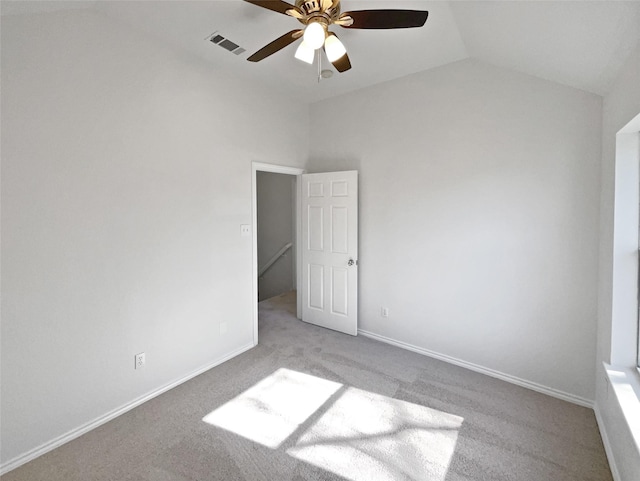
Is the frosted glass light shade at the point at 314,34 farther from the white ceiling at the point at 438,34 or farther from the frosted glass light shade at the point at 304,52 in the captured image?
the white ceiling at the point at 438,34

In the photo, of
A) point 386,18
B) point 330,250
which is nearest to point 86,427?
point 330,250

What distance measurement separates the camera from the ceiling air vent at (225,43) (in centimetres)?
245

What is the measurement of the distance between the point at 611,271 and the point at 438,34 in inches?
86.0

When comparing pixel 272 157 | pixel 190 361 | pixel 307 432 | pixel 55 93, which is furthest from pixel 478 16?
pixel 190 361

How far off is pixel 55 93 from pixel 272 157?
2010 mm

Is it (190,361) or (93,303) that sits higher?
(93,303)

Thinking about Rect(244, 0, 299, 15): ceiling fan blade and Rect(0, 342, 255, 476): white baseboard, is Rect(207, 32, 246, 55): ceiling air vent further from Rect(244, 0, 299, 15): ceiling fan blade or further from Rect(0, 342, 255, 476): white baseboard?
Rect(0, 342, 255, 476): white baseboard

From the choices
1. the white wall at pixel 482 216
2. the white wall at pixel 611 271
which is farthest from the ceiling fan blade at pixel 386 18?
the white wall at pixel 482 216

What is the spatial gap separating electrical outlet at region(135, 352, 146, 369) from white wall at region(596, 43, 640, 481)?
310 centimetres

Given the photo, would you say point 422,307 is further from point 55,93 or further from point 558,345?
point 55,93

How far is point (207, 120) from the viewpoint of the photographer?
9.48 feet

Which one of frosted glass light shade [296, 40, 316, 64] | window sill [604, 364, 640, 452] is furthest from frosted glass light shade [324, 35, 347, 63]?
window sill [604, 364, 640, 452]

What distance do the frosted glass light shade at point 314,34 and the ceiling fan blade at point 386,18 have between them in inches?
7.0

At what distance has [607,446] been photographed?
1938 millimetres
